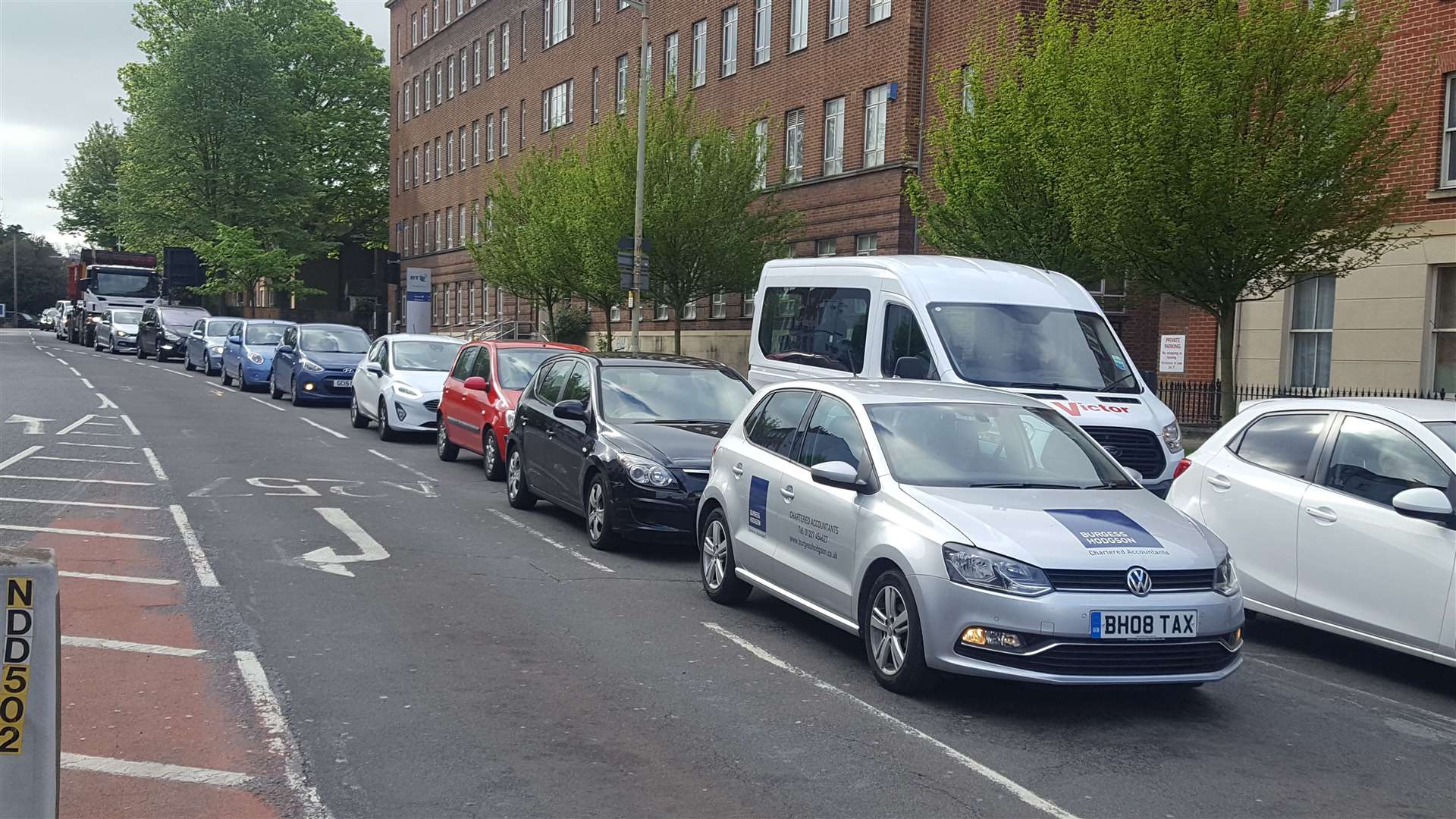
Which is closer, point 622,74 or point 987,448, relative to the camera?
point 987,448

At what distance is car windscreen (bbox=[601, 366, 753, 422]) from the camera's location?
11.9 m

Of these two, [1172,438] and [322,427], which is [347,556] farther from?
[322,427]

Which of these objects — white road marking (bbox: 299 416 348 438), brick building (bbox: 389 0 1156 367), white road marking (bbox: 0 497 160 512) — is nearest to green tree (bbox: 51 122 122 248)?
brick building (bbox: 389 0 1156 367)

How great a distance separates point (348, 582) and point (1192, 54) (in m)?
12.1

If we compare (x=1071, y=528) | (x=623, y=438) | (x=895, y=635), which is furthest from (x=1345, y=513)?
(x=623, y=438)

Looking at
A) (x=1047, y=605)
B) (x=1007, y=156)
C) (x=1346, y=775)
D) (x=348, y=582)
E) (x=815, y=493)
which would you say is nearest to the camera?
(x=1346, y=775)

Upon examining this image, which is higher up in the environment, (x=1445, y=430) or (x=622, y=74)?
(x=622, y=74)

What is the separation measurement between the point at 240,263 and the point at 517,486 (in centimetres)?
5005

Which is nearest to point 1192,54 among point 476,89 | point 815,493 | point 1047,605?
point 815,493

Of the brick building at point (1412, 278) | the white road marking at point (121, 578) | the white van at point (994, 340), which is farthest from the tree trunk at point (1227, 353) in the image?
the white road marking at point (121, 578)

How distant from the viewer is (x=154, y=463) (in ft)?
53.4

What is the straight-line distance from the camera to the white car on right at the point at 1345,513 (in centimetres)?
719

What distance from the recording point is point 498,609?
8719mm

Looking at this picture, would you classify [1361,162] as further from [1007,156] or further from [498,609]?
[498,609]
